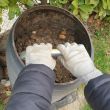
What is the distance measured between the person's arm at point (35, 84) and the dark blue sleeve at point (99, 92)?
164 millimetres

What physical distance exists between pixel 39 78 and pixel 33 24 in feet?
2.92

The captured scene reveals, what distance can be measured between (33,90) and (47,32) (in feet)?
3.12

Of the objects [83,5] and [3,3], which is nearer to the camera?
[3,3]

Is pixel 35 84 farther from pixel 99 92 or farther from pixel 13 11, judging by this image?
pixel 13 11

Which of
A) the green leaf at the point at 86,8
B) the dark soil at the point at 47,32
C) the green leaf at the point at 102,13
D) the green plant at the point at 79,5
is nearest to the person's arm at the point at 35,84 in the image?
the dark soil at the point at 47,32

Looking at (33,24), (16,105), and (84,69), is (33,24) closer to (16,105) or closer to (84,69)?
(84,69)

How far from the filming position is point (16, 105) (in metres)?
1.73

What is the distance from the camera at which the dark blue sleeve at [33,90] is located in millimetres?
1736

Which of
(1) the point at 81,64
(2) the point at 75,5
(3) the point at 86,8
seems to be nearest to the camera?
(1) the point at 81,64

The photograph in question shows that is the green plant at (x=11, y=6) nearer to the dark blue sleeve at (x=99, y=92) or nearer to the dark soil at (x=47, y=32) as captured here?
the dark soil at (x=47, y=32)

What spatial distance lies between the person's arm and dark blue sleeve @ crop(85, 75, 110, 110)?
164 mm

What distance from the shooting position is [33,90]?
1778mm

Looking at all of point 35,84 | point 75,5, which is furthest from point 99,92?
point 75,5

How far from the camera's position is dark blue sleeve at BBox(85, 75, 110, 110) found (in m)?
1.78
